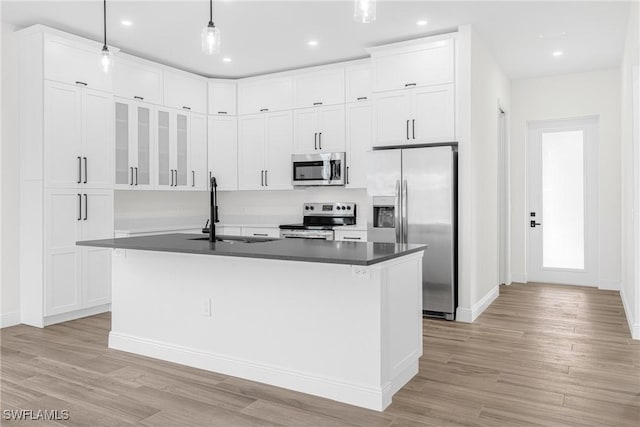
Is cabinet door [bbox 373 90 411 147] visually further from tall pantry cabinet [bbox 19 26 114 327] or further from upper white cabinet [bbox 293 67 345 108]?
tall pantry cabinet [bbox 19 26 114 327]

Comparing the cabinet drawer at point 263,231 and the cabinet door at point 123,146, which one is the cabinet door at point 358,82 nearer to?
the cabinet drawer at point 263,231

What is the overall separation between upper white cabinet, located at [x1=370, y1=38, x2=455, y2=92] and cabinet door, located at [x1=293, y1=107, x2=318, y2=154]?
3.63ft

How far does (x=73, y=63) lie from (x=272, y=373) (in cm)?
372

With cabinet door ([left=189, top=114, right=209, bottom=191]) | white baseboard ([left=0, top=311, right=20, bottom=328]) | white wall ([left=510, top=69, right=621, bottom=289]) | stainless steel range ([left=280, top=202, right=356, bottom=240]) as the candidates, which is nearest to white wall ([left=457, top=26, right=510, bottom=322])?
white wall ([left=510, top=69, right=621, bottom=289])

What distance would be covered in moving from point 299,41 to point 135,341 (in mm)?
3454

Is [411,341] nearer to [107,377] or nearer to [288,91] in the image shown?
[107,377]

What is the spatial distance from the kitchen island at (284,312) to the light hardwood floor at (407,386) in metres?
0.13

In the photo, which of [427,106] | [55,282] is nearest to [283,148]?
[427,106]

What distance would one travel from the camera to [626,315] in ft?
15.8

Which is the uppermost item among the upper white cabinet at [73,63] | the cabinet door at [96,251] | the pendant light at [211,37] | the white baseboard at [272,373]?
the upper white cabinet at [73,63]

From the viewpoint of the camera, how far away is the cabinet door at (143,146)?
5.42m

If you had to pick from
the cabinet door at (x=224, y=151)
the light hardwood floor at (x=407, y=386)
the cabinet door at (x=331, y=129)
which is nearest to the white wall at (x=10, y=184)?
the light hardwood floor at (x=407, y=386)

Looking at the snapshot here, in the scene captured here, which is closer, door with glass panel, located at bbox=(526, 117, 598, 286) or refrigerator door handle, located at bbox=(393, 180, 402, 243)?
refrigerator door handle, located at bbox=(393, 180, 402, 243)

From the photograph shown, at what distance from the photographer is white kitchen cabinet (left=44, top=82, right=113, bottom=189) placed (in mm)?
4504
